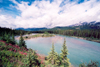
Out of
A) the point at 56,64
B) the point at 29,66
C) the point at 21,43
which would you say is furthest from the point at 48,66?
the point at 21,43

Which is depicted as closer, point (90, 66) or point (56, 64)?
point (56, 64)

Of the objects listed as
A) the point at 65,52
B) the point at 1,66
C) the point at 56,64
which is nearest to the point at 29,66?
the point at 1,66

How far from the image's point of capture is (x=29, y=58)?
36.9ft

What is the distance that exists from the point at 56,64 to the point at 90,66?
38.8ft

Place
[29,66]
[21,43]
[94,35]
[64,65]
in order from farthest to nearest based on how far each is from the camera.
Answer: [94,35] < [21,43] < [64,65] < [29,66]

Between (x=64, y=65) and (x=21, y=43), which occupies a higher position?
(x=21, y=43)

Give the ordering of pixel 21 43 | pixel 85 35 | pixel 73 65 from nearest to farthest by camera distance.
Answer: pixel 73 65, pixel 21 43, pixel 85 35

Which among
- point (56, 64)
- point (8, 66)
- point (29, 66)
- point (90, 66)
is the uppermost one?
point (8, 66)

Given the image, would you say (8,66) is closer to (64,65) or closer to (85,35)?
(64,65)

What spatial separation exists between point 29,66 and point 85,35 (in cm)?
9570

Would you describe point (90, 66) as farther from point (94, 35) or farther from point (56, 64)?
point (94, 35)

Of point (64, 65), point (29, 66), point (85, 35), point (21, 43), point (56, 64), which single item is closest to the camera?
point (29, 66)

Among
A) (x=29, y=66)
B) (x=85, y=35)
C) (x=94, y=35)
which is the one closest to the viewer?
(x=29, y=66)

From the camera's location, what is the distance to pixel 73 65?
18.0m
